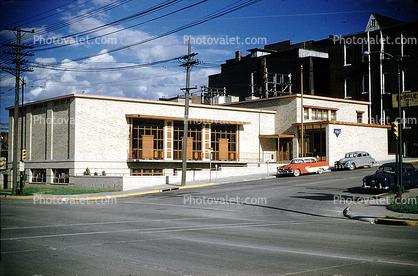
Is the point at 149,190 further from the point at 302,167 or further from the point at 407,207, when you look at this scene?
the point at 407,207

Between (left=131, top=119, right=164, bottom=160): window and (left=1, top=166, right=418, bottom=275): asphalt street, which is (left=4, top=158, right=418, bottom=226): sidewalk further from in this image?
(left=131, top=119, right=164, bottom=160): window

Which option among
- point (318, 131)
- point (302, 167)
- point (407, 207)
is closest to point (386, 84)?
point (318, 131)

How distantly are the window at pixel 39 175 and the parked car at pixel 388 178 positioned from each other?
31.2 metres

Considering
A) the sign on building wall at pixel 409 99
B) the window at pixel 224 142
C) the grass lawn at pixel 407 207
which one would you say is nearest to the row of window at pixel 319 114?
the sign on building wall at pixel 409 99

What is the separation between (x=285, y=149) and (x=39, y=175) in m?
27.7

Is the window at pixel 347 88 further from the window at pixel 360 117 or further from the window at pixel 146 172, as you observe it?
the window at pixel 146 172

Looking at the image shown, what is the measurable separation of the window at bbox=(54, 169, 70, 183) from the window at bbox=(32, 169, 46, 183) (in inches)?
98.5

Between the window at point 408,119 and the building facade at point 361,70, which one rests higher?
the building facade at point 361,70

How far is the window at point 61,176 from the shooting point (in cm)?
3688

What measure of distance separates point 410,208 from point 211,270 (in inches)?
495

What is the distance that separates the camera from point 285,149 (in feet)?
152

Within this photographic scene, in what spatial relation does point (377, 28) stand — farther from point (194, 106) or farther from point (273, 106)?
point (194, 106)

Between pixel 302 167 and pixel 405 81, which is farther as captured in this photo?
pixel 405 81

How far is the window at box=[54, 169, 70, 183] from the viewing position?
121 ft
